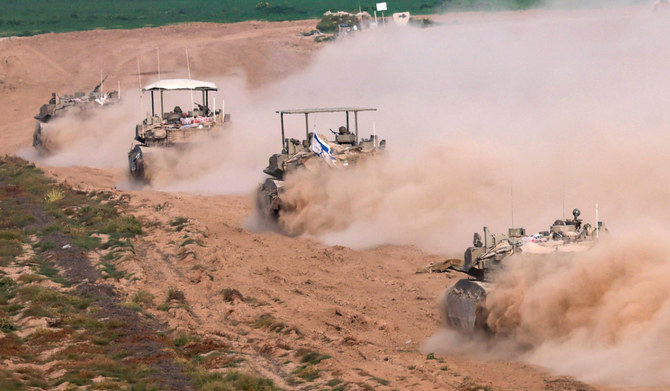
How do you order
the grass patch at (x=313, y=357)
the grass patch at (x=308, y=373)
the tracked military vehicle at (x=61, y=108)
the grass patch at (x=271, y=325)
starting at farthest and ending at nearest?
the tracked military vehicle at (x=61, y=108) < the grass patch at (x=271, y=325) < the grass patch at (x=313, y=357) < the grass patch at (x=308, y=373)

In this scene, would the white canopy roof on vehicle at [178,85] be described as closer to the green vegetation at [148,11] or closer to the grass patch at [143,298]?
the grass patch at [143,298]

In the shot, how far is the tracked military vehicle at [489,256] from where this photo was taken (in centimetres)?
1844

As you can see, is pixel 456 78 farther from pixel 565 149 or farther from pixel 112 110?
pixel 565 149

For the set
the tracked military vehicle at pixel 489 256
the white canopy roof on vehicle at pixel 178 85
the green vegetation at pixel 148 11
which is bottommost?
the tracked military vehicle at pixel 489 256

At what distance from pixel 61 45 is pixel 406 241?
6933 centimetres

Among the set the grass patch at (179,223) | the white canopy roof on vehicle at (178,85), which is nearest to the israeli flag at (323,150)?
the grass patch at (179,223)

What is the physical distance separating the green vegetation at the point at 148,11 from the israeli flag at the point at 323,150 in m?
60.5

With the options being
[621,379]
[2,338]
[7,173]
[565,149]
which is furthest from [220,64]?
[621,379]

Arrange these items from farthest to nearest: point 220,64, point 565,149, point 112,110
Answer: point 220,64 → point 112,110 → point 565,149

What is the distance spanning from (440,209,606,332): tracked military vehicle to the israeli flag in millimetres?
12785

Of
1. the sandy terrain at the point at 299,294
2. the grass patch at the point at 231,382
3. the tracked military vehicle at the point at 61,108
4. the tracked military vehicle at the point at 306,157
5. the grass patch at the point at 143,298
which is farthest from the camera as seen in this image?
the tracked military vehicle at the point at 61,108

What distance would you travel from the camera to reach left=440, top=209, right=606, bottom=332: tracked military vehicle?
60.5 feet

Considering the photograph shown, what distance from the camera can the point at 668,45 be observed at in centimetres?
4756

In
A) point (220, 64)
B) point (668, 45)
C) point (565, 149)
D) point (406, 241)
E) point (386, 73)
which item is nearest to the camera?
point (406, 241)
